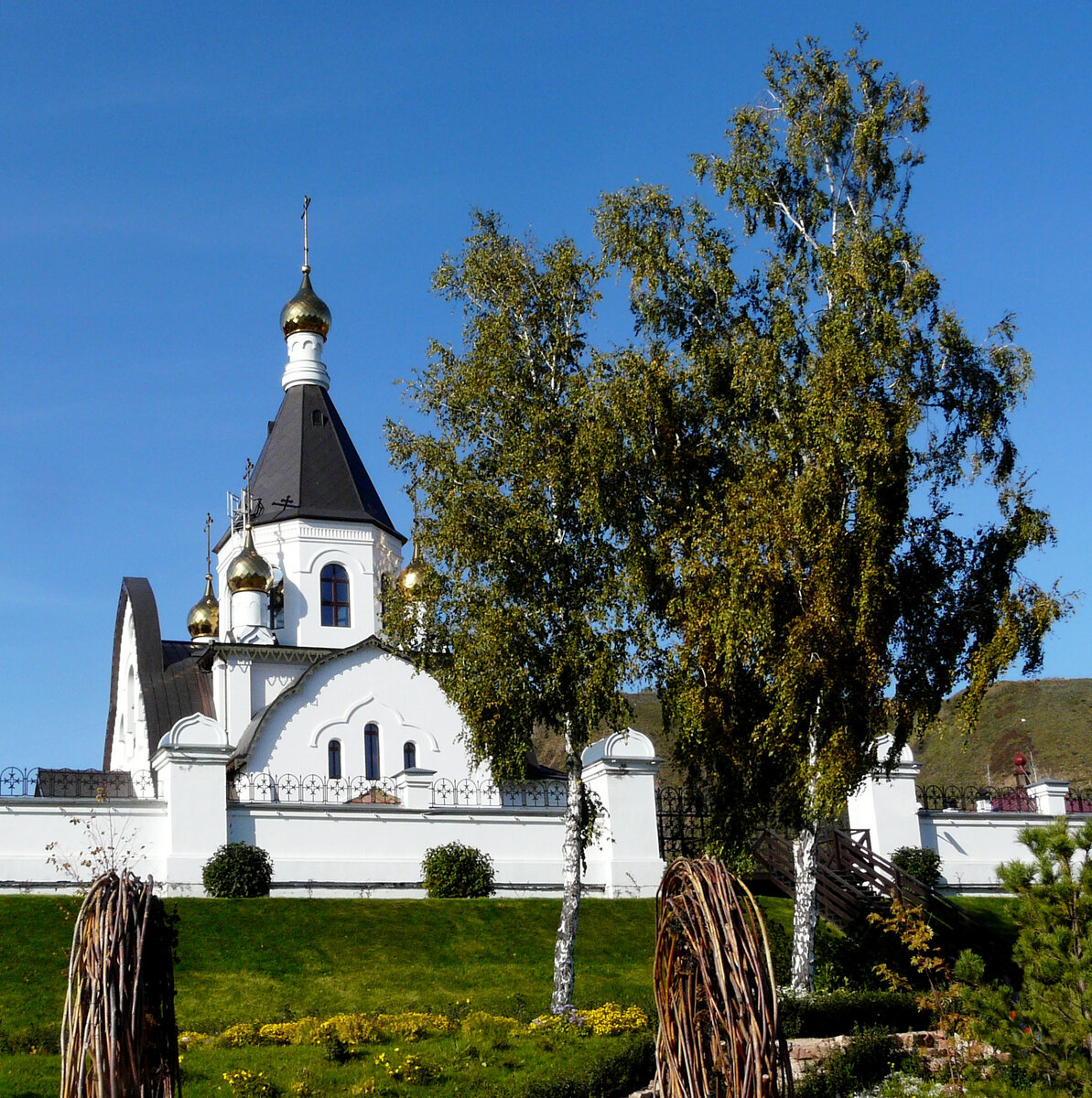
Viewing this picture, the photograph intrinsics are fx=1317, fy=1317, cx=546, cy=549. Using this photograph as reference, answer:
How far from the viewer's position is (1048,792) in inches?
870

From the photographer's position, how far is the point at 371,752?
24.9 metres

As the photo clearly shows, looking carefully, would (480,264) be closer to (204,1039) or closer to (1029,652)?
(1029,652)

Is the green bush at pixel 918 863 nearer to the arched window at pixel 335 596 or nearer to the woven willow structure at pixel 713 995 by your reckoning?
the arched window at pixel 335 596

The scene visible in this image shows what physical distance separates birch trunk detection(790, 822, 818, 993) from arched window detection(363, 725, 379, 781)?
11.7 m

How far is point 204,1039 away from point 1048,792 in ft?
51.7

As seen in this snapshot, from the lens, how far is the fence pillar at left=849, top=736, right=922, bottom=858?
20.2 metres

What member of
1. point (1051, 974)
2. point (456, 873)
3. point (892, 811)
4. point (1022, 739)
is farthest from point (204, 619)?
point (1022, 739)

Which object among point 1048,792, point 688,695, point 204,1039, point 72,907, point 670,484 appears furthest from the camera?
point 1048,792

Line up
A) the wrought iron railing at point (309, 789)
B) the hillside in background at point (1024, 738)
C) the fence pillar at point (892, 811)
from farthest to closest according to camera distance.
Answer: the hillside in background at point (1024, 738) → the wrought iron railing at point (309, 789) → the fence pillar at point (892, 811)

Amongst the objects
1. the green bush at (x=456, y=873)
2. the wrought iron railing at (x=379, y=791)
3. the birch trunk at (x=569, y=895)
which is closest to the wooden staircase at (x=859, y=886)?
the wrought iron railing at (x=379, y=791)

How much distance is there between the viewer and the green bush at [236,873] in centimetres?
1755

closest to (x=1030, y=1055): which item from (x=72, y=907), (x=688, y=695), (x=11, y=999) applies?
(x=688, y=695)

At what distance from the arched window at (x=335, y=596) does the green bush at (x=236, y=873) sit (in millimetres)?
10112

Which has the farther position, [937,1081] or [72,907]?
[72,907]
